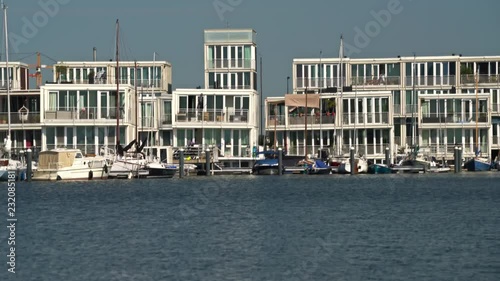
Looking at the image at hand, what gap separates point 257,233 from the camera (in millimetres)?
43812

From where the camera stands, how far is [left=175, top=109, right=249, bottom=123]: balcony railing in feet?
308

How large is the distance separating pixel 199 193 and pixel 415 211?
58.6 ft

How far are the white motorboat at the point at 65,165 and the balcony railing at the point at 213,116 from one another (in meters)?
14.6

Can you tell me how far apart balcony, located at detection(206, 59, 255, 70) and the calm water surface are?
1481 inches

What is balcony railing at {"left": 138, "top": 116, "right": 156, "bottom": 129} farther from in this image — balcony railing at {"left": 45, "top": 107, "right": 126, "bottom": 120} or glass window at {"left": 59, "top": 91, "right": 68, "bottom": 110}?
glass window at {"left": 59, "top": 91, "right": 68, "bottom": 110}

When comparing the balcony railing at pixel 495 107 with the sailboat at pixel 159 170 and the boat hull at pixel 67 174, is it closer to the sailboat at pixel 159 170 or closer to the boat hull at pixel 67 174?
the sailboat at pixel 159 170

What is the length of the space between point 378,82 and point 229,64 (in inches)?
560

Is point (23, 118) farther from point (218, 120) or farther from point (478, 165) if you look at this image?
point (478, 165)

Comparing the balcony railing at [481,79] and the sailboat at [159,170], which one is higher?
the balcony railing at [481,79]

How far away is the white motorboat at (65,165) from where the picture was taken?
7900 cm

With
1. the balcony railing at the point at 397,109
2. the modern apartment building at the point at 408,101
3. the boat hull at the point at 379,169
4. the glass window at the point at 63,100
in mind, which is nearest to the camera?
the glass window at the point at 63,100

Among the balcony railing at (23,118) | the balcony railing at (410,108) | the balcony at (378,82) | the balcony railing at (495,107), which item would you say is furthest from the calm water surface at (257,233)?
the balcony at (378,82)

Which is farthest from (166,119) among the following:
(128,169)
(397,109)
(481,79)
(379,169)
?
(481,79)

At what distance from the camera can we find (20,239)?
139 ft
